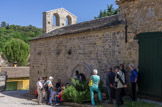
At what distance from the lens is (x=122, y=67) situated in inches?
302

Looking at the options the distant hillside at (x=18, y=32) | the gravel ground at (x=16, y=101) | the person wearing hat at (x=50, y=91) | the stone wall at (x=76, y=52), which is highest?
the distant hillside at (x=18, y=32)

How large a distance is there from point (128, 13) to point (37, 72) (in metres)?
8.43

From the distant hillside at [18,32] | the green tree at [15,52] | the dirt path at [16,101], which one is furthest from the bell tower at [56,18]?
the distant hillside at [18,32]

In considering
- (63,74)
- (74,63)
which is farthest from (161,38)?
(63,74)

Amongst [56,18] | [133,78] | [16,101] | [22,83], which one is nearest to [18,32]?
[22,83]

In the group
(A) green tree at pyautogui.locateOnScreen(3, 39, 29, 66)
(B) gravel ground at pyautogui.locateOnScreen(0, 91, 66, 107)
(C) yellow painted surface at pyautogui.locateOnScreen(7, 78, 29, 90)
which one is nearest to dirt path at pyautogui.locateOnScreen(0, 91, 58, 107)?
(B) gravel ground at pyautogui.locateOnScreen(0, 91, 66, 107)

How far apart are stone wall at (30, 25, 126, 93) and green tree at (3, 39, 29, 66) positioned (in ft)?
82.7

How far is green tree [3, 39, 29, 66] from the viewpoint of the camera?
123ft

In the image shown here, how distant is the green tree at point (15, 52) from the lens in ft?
123

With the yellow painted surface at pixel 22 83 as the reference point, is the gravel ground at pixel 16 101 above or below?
above

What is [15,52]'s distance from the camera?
37.7m

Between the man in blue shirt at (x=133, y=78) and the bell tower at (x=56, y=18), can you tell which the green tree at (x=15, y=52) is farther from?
the man in blue shirt at (x=133, y=78)

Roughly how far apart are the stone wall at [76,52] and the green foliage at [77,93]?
4.56ft

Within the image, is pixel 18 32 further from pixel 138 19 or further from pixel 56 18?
pixel 138 19
